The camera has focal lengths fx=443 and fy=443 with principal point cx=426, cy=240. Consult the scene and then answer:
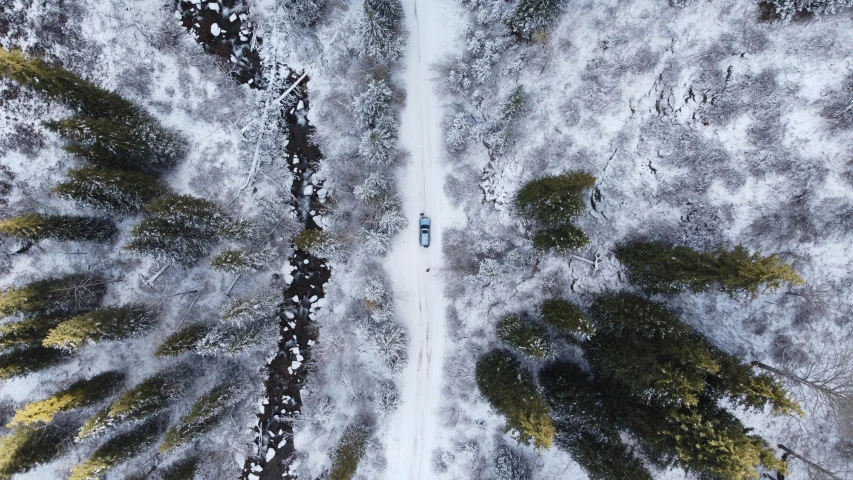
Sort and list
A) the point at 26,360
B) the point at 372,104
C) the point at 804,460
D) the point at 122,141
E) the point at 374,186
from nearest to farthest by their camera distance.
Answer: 1. the point at 804,460
2. the point at 122,141
3. the point at 26,360
4. the point at 372,104
5. the point at 374,186

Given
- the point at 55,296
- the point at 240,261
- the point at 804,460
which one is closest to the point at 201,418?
the point at 240,261

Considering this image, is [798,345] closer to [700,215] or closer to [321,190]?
[700,215]

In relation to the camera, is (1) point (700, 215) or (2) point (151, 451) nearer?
(1) point (700, 215)

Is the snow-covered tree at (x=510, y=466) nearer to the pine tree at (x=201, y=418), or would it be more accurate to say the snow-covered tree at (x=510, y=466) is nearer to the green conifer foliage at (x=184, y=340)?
the pine tree at (x=201, y=418)

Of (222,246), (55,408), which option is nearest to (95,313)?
(55,408)

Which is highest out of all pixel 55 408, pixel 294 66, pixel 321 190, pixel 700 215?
pixel 294 66

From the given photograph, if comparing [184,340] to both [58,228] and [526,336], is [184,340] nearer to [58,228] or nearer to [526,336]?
[58,228]

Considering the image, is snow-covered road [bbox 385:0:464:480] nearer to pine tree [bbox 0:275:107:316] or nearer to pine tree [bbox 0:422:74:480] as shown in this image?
pine tree [bbox 0:275:107:316]
